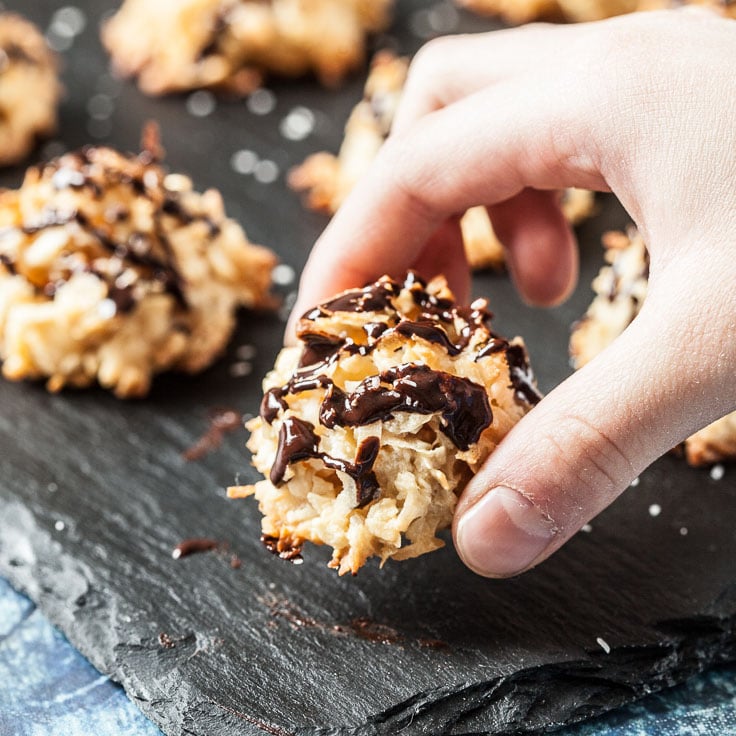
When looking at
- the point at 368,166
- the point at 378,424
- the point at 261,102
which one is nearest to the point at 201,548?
the point at 378,424

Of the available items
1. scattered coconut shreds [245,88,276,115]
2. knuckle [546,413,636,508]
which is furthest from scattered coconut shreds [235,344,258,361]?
knuckle [546,413,636,508]

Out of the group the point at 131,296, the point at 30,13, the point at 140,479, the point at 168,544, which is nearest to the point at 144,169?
the point at 131,296

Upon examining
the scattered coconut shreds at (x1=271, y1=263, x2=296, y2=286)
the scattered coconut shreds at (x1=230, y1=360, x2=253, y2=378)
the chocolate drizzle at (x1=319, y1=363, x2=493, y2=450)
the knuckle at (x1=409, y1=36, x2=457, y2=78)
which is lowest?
the scattered coconut shreds at (x1=230, y1=360, x2=253, y2=378)

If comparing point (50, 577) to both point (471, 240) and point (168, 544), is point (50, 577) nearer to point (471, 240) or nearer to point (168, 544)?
point (168, 544)

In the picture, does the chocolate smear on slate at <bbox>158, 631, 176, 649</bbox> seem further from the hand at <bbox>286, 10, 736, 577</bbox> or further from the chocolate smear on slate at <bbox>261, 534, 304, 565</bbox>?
the hand at <bbox>286, 10, 736, 577</bbox>

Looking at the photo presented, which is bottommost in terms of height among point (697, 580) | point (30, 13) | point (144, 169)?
point (697, 580)

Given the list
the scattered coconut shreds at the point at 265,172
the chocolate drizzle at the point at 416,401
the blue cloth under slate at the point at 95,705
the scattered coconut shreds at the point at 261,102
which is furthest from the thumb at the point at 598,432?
the scattered coconut shreds at the point at 261,102
